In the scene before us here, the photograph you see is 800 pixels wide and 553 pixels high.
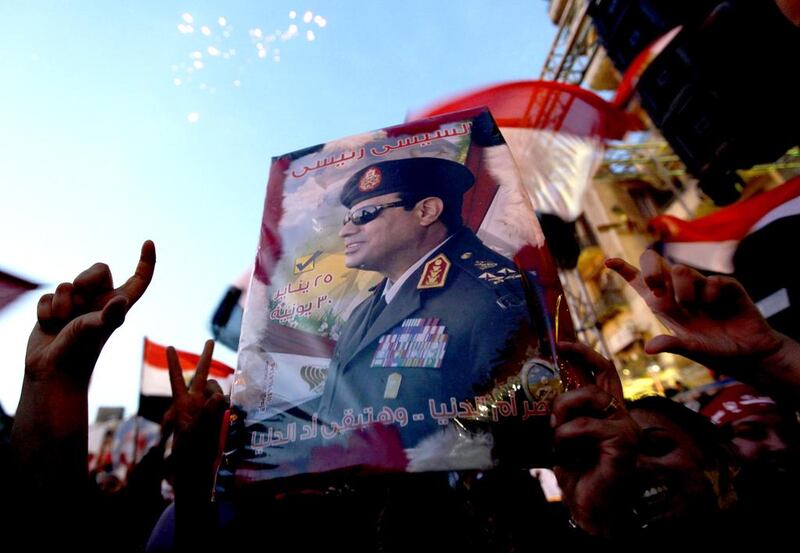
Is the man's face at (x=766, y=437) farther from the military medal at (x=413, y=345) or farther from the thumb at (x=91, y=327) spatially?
the thumb at (x=91, y=327)

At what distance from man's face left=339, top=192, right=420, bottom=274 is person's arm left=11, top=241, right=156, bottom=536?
695 millimetres

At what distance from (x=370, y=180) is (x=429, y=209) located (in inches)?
10.2

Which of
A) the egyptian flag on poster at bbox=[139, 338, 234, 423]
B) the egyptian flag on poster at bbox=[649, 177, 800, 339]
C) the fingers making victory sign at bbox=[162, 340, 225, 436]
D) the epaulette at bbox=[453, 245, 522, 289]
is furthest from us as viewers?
the egyptian flag on poster at bbox=[139, 338, 234, 423]

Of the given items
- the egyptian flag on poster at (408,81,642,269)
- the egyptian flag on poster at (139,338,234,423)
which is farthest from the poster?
the egyptian flag on poster at (139,338,234,423)

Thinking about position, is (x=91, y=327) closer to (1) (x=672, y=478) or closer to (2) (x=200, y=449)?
(2) (x=200, y=449)

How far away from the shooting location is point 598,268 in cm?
1773

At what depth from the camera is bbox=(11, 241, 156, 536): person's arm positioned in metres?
1.07

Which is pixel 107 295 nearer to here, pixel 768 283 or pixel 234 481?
pixel 234 481

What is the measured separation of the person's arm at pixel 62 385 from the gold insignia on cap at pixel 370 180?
2.69ft

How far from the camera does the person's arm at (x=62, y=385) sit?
1.07 m

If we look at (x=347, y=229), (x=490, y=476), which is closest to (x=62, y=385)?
(x=347, y=229)

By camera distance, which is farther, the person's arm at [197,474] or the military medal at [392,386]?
the person's arm at [197,474]

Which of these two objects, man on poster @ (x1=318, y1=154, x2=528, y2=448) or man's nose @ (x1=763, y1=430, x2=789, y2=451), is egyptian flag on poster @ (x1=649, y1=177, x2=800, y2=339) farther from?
man on poster @ (x1=318, y1=154, x2=528, y2=448)

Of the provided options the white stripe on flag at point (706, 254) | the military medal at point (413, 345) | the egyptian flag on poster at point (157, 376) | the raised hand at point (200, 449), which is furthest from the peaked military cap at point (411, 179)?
the white stripe on flag at point (706, 254)
